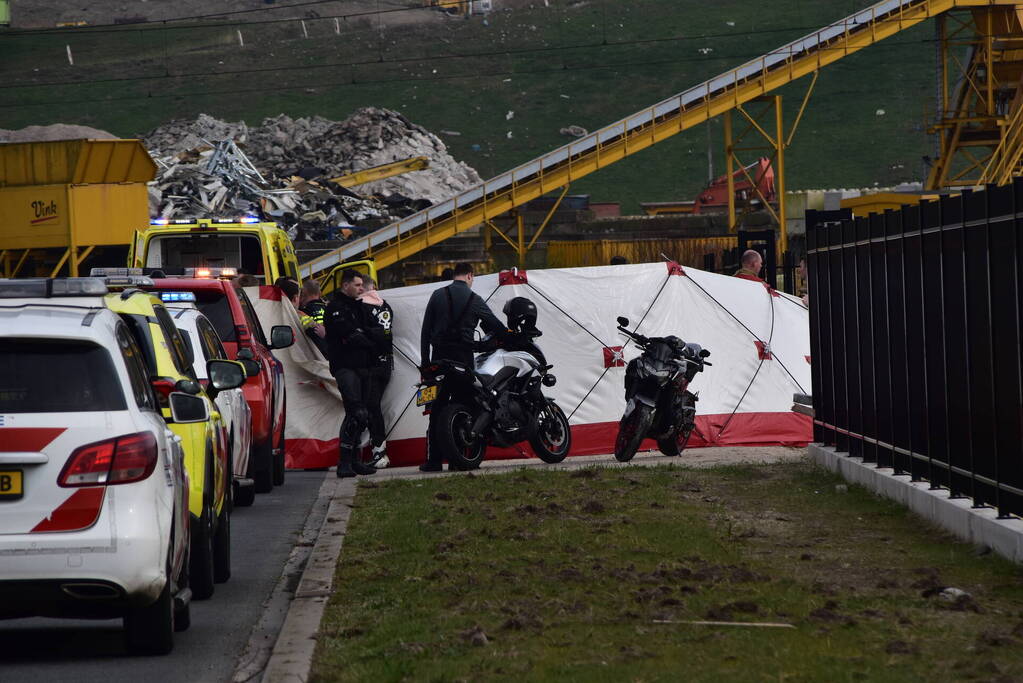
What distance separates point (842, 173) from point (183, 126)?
1252 inches

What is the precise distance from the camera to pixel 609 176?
308 ft

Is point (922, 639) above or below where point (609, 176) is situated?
below

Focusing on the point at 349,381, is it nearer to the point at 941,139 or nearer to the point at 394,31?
the point at 941,139

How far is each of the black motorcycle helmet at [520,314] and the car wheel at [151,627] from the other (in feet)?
28.9

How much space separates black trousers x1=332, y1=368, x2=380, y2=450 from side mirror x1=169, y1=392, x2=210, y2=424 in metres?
8.45

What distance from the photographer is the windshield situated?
22328 millimetres

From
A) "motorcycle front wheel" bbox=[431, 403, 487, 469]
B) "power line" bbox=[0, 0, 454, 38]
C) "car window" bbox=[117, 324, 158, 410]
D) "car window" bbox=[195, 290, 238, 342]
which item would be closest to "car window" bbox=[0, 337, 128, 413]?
"car window" bbox=[117, 324, 158, 410]

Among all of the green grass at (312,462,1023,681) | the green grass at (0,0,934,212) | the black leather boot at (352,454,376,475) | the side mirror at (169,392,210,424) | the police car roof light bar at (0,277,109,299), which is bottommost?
the green grass at (312,462,1023,681)

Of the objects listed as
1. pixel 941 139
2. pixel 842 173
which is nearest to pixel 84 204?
pixel 941 139

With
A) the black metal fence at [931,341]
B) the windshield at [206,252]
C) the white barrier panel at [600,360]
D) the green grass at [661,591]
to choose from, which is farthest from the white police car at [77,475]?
the windshield at [206,252]

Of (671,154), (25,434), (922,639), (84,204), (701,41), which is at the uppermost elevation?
(701,41)

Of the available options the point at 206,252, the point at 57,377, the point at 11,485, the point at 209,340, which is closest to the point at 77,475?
the point at 11,485

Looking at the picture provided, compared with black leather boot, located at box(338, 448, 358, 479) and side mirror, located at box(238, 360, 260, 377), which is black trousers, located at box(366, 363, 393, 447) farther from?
side mirror, located at box(238, 360, 260, 377)

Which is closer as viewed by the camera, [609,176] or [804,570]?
[804,570]
